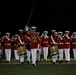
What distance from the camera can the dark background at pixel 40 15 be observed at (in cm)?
3369

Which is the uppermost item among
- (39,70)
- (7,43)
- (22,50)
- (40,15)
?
(40,15)

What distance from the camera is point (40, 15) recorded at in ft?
116

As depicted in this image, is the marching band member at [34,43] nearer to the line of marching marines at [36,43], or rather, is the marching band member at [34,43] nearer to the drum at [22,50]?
the line of marching marines at [36,43]

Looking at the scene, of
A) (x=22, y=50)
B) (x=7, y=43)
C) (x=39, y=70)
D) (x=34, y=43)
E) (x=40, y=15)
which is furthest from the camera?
(x=40, y=15)

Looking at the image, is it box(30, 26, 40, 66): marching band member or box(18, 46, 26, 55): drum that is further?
box(18, 46, 26, 55): drum

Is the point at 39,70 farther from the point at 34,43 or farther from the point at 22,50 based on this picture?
the point at 22,50

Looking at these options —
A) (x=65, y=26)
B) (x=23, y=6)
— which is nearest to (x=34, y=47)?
(x=65, y=26)

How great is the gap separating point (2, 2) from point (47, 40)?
15.0 m

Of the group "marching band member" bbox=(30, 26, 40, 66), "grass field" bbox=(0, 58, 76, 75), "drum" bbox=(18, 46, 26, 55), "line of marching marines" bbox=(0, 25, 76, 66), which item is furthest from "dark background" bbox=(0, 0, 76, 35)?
"grass field" bbox=(0, 58, 76, 75)

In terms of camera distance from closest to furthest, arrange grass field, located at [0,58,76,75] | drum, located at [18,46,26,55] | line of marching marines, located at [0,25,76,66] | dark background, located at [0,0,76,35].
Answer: grass field, located at [0,58,76,75] → line of marching marines, located at [0,25,76,66] → drum, located at [18,46,26,55] → dark background, located at [0,0,76,35]

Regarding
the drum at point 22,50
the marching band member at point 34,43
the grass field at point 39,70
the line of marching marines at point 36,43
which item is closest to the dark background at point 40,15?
the line of marching marines at point 36,43

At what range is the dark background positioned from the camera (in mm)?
33688

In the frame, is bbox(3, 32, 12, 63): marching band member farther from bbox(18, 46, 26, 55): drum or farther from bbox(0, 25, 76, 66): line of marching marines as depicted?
bbox(18, 46, 26, 55): drum

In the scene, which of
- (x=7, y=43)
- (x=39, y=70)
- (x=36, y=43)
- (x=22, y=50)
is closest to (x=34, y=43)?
(x=36, y=43)
